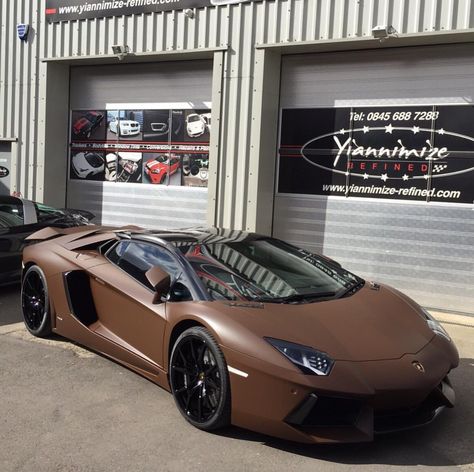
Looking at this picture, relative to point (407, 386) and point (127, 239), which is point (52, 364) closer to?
point (127, 239)

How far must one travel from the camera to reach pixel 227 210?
936 centimetres

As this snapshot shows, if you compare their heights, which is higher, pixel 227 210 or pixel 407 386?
pixel 227 210

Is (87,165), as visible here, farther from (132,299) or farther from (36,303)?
(132,299)

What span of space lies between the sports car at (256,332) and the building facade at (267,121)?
3.70m

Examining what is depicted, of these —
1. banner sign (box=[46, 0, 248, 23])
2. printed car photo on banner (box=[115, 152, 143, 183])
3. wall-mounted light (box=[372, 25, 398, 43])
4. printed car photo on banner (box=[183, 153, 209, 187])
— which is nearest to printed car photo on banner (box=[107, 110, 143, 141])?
printed car photo on banner (box=[115, 152, 143, 183])

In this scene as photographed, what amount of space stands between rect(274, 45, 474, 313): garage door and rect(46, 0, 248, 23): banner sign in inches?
78.8

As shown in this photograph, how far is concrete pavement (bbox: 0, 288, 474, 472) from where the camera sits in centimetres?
337

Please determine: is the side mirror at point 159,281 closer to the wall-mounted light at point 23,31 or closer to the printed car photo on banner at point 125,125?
the printed car photo on banner at point 125,125

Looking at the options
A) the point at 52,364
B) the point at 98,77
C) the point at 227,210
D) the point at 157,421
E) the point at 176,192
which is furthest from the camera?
the point at 98,77

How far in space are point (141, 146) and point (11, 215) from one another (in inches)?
131

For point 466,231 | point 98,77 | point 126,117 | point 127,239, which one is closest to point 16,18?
point 98,77

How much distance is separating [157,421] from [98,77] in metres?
8.62

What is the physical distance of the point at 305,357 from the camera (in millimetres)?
3422

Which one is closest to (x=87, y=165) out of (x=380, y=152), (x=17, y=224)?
(x=17, y=224)
